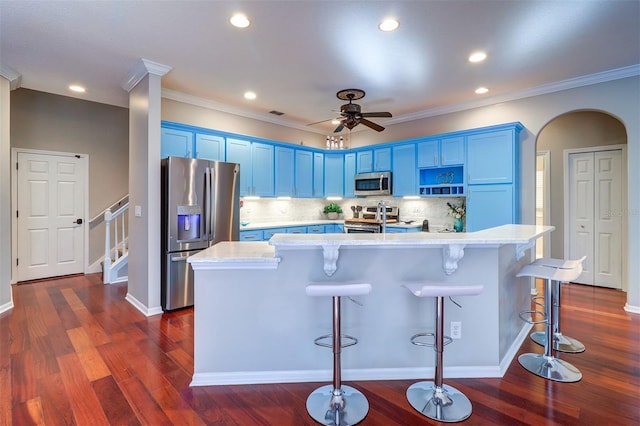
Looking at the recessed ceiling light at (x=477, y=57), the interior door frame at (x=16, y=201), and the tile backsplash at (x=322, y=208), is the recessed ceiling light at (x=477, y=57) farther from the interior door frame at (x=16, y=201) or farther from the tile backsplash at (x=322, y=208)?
the interior door frame at (x=16, y=201)

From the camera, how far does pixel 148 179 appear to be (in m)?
3.54

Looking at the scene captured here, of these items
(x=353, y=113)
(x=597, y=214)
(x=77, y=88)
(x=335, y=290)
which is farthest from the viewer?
(x=597, y=214)

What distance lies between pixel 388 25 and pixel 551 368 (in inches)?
119

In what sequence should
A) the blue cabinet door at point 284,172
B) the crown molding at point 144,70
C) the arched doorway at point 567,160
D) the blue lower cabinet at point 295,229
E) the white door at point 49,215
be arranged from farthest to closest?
1. the blue cabinet door at point 284,172
2. the blue lower cabinet at point 295,229
3. the white door at point 49,215
4. the arched doorway at point 567,160
5. the crown molding at point 144,70

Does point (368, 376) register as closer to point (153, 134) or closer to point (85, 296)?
point (153, 134)

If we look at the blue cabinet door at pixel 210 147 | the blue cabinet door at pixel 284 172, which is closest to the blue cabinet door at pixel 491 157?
the blue cabinet door at pixel 284 172

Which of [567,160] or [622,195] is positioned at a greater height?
[567,160]

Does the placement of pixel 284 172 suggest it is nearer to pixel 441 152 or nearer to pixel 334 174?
pixel 334 174

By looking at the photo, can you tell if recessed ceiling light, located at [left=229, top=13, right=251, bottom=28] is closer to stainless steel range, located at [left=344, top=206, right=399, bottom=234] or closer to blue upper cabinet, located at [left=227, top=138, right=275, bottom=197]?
blue upper cabinet, located at [left=227, top=138, right=275, bottom=197]

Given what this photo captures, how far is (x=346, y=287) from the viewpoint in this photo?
1.84 metres

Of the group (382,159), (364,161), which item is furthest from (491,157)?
(364,161)

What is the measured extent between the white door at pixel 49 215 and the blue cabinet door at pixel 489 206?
6.28 m

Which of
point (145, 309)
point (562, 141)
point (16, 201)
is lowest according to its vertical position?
point (145, 309)

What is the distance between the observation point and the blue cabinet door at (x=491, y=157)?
13.6 feet
